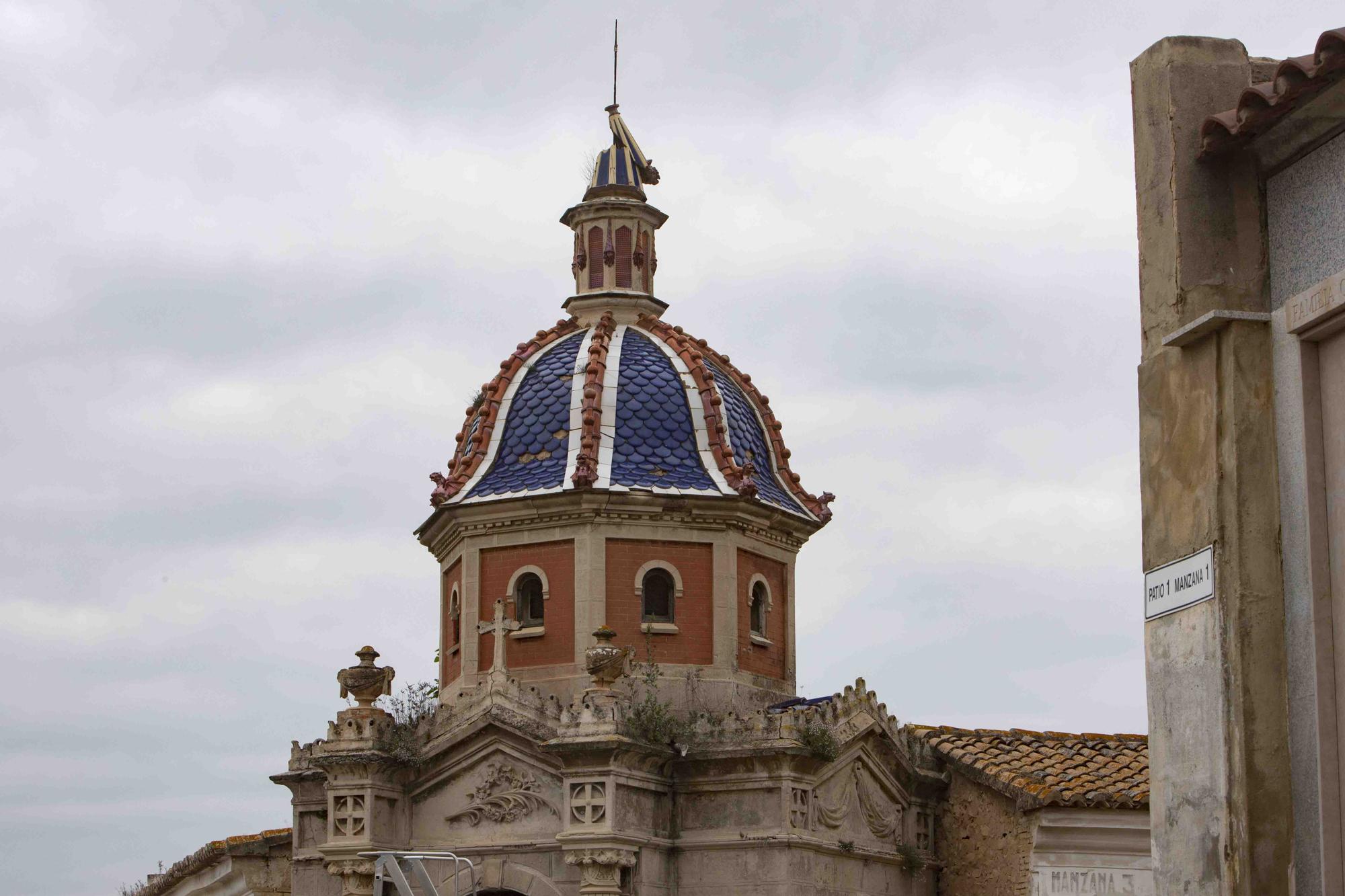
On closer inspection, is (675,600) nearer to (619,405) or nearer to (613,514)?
(613,514)

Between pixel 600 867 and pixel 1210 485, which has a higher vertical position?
pixel 1210 485

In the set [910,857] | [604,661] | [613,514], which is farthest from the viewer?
[613,514]

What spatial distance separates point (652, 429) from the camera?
2788cm

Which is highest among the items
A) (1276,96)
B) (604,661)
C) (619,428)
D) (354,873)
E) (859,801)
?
(619,428)

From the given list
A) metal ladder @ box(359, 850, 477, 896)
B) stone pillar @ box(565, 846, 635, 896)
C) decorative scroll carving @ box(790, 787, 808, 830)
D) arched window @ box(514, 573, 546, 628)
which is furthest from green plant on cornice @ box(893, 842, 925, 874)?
metal ladder @ box(359, 850, 477, 896)

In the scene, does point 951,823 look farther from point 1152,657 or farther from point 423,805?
point 1152,657

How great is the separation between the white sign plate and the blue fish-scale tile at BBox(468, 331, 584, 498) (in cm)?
1530

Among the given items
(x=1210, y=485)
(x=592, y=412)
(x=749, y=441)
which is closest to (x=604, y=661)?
(x=592, y=412)

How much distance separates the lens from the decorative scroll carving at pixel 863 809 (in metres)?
25.6

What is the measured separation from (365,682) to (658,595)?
4.06 m

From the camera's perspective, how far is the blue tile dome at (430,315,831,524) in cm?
2731

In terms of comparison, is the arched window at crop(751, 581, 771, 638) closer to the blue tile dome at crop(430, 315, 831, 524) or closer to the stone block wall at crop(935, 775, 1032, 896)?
the blue tile dome at crop(430, 315, 831, 524)

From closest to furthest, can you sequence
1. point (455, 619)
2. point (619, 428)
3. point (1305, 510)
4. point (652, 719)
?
point (1305, 510), point (652, 719), point (619, 428), point (455, 619)

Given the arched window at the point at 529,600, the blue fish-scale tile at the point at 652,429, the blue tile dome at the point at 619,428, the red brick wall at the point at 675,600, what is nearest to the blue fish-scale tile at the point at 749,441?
the blue tile dome at the point at 619,428
